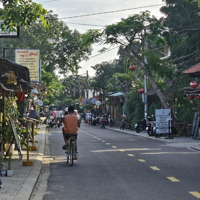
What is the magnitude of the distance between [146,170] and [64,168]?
8.23 ft

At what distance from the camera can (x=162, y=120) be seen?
26047 millimetres

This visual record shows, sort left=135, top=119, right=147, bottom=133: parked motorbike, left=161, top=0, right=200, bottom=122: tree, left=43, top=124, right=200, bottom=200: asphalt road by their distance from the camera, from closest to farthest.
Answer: left=43, top=124, right=200, bottom=200: asphalt road
left=161, top=0, right=200, bottom=122: tree
left=135, top=119, right=147, bottom=133: parked motorbike

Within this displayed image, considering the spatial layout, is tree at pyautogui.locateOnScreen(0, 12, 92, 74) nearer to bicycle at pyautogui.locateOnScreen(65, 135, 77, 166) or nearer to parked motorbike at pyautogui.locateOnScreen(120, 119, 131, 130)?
parked motorbike at pyautogui.locateOnScreen(120, 119, 131, 130)

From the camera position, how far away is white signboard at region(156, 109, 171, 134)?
1025 inches

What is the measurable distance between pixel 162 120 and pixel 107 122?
24854mm

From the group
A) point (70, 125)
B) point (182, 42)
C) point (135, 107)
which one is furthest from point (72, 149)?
point (135, 107)

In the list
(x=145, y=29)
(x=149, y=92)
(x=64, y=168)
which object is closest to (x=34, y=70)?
(x=145, y=29)

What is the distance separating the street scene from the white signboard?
0.20 ft

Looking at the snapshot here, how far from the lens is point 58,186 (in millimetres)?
9578

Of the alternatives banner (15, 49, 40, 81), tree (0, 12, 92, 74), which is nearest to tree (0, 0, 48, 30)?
banner (15, 49, 40, 81)

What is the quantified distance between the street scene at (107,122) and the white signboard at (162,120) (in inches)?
2.4

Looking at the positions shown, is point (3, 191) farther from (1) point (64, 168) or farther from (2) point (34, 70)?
(2) point (34, 70)

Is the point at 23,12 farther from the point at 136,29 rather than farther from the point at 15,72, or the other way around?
the point at 136,29

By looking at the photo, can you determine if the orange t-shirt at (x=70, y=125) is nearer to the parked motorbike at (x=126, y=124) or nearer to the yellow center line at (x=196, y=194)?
the yellow center line at (x=196, y=194)
